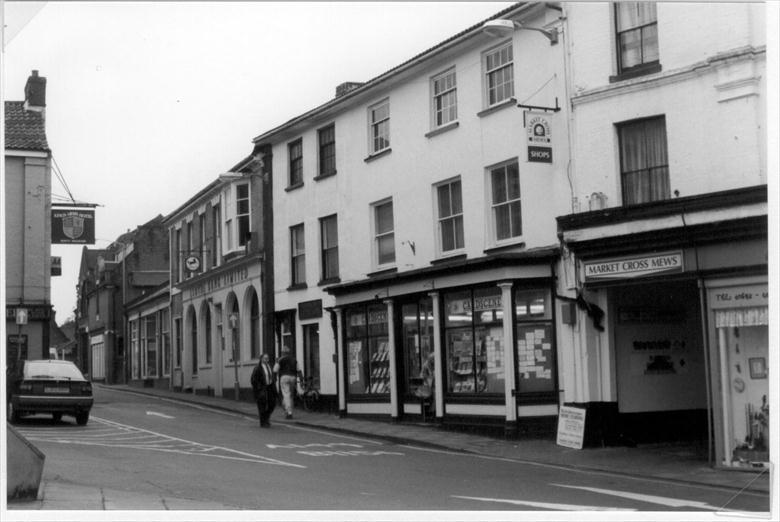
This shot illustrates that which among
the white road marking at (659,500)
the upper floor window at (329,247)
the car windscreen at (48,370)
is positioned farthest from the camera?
the upper floor window at (329,247)

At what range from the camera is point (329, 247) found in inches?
846

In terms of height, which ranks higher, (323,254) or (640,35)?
(640,35)

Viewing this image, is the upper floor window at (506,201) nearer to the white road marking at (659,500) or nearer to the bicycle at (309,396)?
the bicycle at (309,396)

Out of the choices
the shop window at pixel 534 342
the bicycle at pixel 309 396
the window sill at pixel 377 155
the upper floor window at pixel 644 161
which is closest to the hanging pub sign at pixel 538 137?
the upper floor window at pixel 644 161

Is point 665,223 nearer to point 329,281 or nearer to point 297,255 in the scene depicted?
point 329,281

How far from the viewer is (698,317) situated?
50.1 feet

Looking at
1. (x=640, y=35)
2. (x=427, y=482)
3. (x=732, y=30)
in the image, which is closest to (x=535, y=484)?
(x=427, y=482)

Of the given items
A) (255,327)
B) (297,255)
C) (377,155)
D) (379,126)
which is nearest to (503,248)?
(377,155)

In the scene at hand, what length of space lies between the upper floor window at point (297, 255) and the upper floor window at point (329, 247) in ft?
1.92

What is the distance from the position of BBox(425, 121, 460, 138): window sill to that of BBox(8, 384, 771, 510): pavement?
4941mm

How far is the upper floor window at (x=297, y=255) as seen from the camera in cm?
2195

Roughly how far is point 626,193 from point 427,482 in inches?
241

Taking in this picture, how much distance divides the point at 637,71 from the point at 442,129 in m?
4.85

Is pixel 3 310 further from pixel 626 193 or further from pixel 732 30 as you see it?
pixel 626 193
